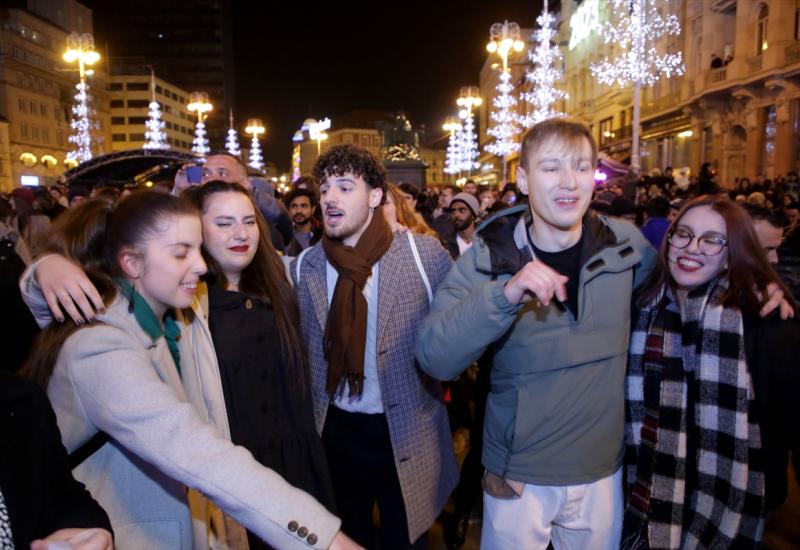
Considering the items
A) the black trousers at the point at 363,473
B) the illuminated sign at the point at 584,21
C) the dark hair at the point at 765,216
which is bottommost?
the black trousers at the point at 363,473

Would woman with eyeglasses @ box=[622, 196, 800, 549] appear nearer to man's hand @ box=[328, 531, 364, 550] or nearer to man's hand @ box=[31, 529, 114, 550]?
man's hand @ box=[328, 531, 364, 550]

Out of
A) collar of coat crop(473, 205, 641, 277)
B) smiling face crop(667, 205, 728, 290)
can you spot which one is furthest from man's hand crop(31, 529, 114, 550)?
smiling face crop(667, 205, 728, 290)

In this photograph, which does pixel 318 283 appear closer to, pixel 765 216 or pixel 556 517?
pixel 556 517

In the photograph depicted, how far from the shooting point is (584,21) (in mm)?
46812

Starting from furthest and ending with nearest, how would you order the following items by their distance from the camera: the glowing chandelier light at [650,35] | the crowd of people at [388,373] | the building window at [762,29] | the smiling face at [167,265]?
1. the glowing chandelier light at [650,35]
2. the building window at [762,29]
3. the smiling face at [167,265]
4. the crowd of people at [388,373]

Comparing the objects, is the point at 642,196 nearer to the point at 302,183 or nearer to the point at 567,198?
the point at 302,183

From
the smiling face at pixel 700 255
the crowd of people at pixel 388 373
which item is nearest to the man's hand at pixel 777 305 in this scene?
the crowd of people at pixel 388 373

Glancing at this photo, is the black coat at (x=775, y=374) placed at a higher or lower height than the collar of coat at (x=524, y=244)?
lower

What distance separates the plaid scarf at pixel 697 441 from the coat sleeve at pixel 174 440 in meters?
1.66

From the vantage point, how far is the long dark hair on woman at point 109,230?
2244 millimetres

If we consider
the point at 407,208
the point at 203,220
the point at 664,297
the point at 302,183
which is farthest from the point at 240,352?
the point at 302,183

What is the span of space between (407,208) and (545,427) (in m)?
3.47

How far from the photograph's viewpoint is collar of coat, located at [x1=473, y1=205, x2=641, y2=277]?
8.33 feet

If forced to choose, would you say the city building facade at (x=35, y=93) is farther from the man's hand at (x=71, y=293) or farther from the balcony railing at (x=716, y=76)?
the man's hand at (x=71, y=293)
